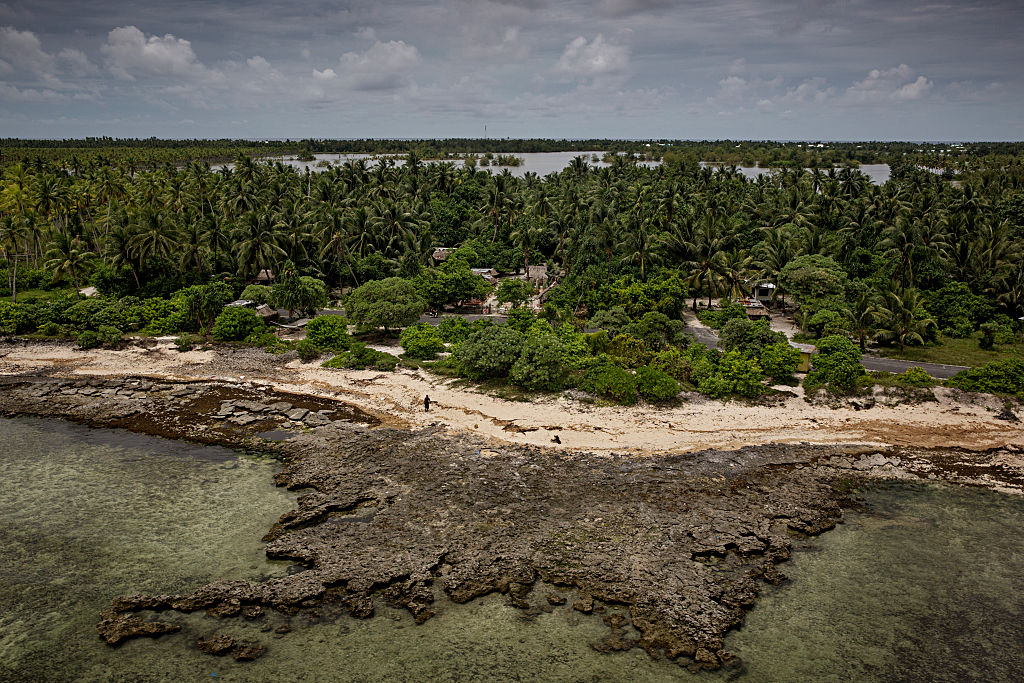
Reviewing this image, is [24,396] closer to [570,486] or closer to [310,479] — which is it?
[310,479]

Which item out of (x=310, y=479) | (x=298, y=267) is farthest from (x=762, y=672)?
(x=298, y=267)

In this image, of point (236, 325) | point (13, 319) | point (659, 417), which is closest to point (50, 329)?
point (13, 319)

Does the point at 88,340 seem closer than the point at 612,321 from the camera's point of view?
No

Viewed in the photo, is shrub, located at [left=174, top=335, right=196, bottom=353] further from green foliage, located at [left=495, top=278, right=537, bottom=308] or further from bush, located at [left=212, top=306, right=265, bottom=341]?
green foliage, located at [left=495, top=278, right=537, bottom=308]

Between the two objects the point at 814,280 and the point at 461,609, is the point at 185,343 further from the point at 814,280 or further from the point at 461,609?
the point at 814,280

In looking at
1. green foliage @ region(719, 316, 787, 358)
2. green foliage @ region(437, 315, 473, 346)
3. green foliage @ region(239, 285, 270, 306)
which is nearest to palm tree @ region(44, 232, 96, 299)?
green foliage @ region(239, 285, 270, 306)

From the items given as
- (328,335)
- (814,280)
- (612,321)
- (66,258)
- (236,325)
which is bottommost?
(328,335)

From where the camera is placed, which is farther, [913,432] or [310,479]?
[913,432]

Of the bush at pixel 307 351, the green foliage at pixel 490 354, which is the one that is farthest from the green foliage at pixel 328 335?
the green foliage at pixel 490 354
